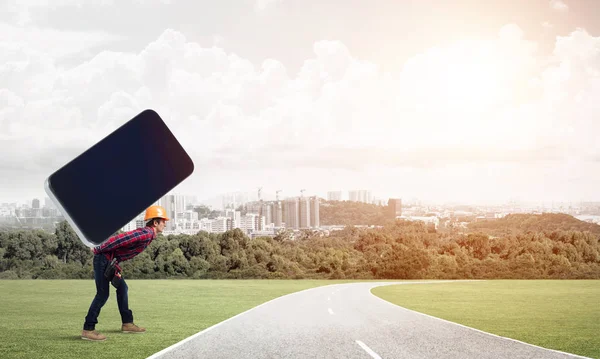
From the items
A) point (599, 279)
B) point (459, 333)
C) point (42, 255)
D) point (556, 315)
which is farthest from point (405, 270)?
point (459, 333)

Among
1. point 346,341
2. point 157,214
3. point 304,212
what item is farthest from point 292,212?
point 157,214

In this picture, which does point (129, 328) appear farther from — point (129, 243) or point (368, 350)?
point (368, 350)

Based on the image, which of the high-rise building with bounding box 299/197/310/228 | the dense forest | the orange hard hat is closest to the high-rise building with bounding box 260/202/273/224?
the high-rise building with bounding box 299/197/310/228

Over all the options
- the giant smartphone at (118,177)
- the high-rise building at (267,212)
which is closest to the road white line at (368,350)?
the giant smartphone at (118,177)

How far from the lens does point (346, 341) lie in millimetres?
11156

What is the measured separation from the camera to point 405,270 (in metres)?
64.5

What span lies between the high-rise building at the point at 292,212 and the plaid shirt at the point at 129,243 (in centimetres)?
Answer: 5754

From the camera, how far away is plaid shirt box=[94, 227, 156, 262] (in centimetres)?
895

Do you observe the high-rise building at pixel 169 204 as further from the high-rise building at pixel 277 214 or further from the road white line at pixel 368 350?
the high-rise building at pixel 277 214

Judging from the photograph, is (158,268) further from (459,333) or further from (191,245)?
(459,333)

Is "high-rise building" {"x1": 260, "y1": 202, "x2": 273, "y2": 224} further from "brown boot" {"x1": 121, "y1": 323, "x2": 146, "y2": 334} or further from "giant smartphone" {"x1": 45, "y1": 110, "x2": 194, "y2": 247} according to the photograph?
"giant smartphone" {"x1": 45, "y1": 110, "x2": 194, "y2": 247}

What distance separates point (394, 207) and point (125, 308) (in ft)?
225

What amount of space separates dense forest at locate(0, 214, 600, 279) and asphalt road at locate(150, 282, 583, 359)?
42.2 m

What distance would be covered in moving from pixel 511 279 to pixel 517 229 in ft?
18.0
